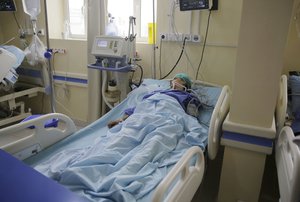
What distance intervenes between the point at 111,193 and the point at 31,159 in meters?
0.69

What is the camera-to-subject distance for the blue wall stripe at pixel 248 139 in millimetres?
1422

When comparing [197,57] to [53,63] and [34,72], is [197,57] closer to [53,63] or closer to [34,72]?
[53,63]

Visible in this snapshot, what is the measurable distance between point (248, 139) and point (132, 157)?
0.71m

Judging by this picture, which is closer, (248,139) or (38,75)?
(248,139)

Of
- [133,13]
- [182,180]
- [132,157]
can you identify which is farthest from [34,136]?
[133,13]

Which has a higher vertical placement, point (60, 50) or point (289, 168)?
point (60, 50)

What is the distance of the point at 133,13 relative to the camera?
2.99 meters

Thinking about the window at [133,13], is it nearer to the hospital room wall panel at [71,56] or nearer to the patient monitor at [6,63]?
the hospital room wall panel at [71,56]

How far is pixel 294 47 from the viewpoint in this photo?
2.17m

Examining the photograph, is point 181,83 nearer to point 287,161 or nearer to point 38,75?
point 287,161

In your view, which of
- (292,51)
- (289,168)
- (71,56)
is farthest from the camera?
(71,56)

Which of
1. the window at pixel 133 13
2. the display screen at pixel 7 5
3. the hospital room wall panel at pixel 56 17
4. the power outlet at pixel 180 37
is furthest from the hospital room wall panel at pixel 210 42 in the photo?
the display screen at pixel 7 5

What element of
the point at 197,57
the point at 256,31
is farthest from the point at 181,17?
the point at 256,31

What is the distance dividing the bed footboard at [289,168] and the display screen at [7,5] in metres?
3.57
